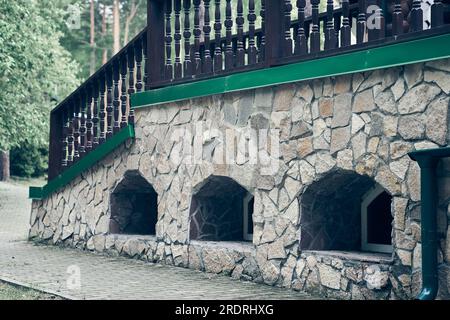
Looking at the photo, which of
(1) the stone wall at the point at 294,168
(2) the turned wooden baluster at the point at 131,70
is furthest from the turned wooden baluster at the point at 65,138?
(2) the turned wooden baluster at the point at 131,70

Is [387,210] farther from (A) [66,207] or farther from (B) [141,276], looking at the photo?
(A) [66,207]

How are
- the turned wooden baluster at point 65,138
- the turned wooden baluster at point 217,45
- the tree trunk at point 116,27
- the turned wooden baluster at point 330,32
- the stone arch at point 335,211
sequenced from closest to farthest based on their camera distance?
the turned wooden baluster at point 330,32
the stone arch at point 335,211
the turned wooden baluster at point 217,45
the turned wooden baluster at point 65,138
the tree trunk at point 116,27

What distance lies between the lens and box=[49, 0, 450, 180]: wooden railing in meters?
7.48

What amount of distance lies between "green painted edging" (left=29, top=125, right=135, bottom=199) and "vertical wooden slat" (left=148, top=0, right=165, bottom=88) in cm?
71

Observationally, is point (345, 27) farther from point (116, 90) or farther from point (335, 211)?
point (116, 90)

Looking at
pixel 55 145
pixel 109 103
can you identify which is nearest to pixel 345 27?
pixel 109 103

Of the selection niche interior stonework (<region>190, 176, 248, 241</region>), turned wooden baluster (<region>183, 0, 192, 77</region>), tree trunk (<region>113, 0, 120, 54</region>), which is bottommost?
niche interior stonework (<region>190, 176, 248, 241</region>)

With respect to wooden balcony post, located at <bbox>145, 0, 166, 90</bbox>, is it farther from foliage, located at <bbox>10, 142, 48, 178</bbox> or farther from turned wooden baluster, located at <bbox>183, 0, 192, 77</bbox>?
foliage, located at <bbox>10, 142, 48, 178</bbox>

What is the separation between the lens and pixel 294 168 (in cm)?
827

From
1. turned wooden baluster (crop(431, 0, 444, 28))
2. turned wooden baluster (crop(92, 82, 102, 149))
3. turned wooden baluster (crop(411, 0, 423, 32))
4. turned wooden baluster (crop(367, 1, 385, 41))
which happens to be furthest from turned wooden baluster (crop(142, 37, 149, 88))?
turned wooden baluster (crop(431, 0, 444, 28))

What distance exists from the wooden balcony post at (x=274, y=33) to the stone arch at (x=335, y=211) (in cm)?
139

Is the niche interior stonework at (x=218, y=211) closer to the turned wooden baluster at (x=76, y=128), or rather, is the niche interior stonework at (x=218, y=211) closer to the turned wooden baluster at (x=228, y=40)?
the turned wooden baluster at (x=228, y=40)

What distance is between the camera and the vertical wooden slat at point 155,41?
10.5 metres
